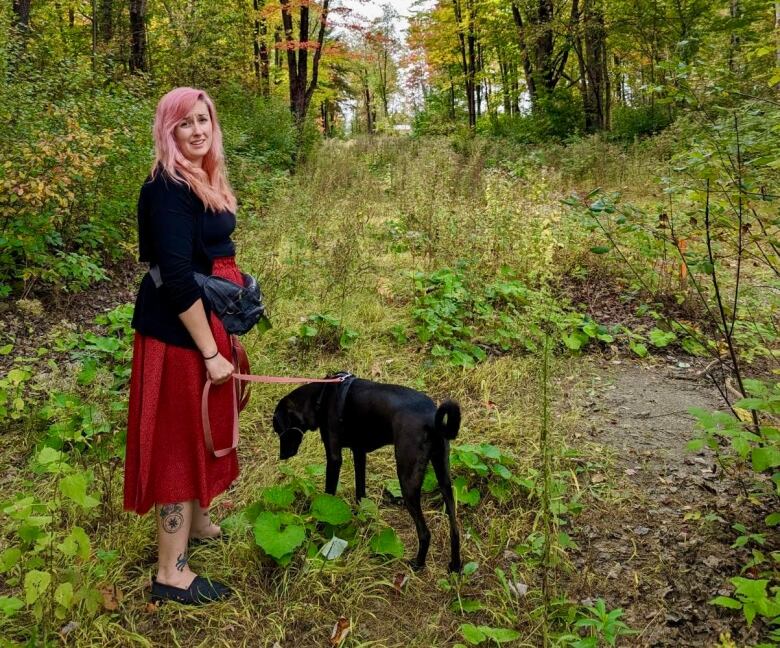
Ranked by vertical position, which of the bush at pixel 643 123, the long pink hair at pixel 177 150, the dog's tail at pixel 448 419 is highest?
the bush at pixel 643 123

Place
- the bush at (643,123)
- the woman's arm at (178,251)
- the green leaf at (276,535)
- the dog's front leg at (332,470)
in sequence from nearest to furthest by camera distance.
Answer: the woman's arm at (178,251) < the green leaf at (276,535) < the dog's front leg at (332,470) < the bush at (643,123)

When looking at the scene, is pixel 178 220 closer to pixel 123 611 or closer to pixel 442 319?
pixel 123 611

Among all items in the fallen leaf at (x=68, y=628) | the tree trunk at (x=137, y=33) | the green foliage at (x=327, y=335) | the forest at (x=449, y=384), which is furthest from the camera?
the tree trunk at (x=137, y=33)

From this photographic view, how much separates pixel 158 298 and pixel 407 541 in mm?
1683

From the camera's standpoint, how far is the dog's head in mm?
2416

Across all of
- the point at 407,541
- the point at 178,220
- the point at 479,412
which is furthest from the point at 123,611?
the point at 479,412

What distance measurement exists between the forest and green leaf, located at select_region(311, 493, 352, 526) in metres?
0.02

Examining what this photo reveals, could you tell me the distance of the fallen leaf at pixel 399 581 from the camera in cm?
226

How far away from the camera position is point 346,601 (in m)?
2.17

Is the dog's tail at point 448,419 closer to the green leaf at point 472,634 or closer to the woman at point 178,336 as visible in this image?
the green leaf at point 472,634

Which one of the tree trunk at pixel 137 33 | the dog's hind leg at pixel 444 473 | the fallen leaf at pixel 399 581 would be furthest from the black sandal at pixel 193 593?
the tree trunk at pixel 137 33

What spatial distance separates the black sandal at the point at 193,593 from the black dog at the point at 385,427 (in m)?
0.61

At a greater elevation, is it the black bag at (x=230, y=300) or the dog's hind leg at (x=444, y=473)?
the black bag at (x=230, y=300)

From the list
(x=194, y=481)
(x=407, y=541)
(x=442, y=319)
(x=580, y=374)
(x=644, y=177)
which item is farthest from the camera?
(x=644, y=177)
